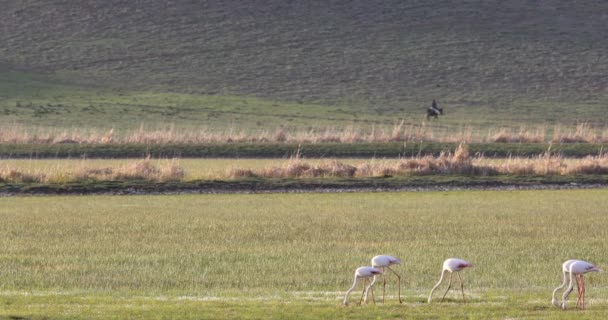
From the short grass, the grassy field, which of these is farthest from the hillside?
the grassy field

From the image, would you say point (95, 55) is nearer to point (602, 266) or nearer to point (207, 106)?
point (207, 106)

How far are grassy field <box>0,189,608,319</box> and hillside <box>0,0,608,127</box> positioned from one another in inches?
1289

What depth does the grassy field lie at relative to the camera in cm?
1248

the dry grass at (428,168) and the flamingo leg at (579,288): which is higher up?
the dry grass at (428,168)

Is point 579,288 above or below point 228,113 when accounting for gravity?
below

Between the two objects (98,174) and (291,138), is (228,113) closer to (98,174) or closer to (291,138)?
(291,138)

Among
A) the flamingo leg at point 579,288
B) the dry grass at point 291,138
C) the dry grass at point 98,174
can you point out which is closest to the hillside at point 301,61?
the dry grass at point 291,138

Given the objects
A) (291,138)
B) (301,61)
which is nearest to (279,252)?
(291,138)

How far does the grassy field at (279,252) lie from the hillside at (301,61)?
32743 mm

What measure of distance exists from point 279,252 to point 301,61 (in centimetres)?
5687

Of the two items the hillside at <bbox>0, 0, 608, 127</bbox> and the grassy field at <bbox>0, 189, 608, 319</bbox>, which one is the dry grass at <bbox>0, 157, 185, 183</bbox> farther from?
the hillside at <bbox>0, 0, 608, 127</bbox>

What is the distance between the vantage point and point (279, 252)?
17.8m

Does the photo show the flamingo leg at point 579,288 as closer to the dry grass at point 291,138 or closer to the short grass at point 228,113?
the dry grass at point 291,138

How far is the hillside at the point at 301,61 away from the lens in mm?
63500
